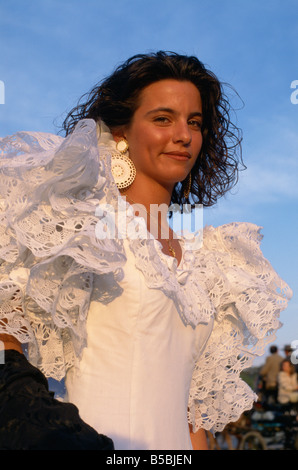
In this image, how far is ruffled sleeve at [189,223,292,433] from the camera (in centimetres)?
218

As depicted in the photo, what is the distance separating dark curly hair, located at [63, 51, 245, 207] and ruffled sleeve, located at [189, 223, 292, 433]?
0.33 metres

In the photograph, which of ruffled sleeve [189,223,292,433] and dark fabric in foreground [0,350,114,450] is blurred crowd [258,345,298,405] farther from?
dark fabric in foreground [0,350,114,450]

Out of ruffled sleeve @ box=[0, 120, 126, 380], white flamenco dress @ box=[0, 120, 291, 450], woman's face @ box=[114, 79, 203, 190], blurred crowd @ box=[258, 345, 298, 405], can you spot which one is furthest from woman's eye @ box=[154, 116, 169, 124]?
blurred crowd @ box=[258, 345, 298, 405]

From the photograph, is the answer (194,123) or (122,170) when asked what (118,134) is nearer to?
(122,170)

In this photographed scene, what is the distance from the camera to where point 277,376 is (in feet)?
28.1

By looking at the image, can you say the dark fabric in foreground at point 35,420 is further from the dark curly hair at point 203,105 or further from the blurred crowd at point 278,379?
the blurred crowd at point 278,379

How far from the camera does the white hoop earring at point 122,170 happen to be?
6.85 ft

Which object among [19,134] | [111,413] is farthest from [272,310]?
[19,134]

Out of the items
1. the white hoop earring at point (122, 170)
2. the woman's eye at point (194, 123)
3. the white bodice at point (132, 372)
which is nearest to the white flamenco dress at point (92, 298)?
the white bodice at point (132, 372)

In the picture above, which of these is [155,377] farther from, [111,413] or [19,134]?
[19,134]

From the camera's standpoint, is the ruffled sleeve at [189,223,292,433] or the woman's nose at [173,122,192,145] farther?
the ruffled sleeve at [189,223,292,433]

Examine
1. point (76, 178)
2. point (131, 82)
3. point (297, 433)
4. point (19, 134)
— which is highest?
point (131, 82)
